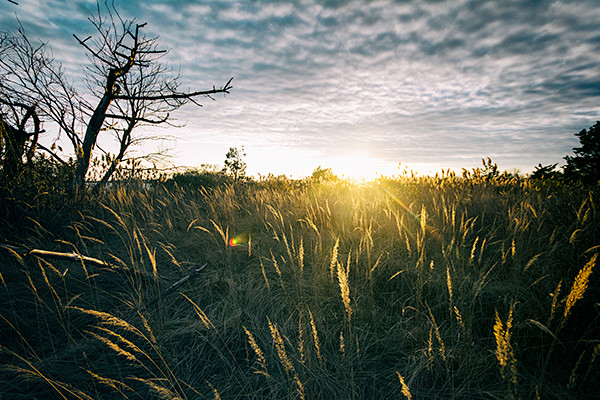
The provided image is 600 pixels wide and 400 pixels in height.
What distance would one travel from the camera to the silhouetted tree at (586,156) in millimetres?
7074

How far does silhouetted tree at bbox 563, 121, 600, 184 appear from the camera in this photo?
7074 millimetres

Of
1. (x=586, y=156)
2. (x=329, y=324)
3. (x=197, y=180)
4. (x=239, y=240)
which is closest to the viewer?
(x=329, y=324)

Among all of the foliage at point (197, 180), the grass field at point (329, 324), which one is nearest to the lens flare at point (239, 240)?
the grass field at point (329, 324)

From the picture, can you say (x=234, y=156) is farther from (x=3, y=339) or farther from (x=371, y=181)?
(x=3, y=339)

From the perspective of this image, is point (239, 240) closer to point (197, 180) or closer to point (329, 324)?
point (329, 324)

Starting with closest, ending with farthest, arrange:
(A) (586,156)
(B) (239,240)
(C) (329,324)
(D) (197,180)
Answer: (C) (329,324) < (B) (239,240) < (A) (586,156) < (D) (197,180)

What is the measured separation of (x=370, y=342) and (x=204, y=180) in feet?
29.5

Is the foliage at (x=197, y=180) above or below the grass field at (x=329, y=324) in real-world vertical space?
above

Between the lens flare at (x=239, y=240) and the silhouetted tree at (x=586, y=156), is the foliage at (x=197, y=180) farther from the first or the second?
the silhouetted tree at (x=586, y=156)

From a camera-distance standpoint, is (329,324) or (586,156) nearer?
(329,324)

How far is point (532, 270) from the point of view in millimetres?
2119

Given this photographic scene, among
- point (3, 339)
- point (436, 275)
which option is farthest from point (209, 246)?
point (436, 275)

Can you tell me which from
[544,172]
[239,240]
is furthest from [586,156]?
[239,240]

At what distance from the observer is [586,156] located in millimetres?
7480
